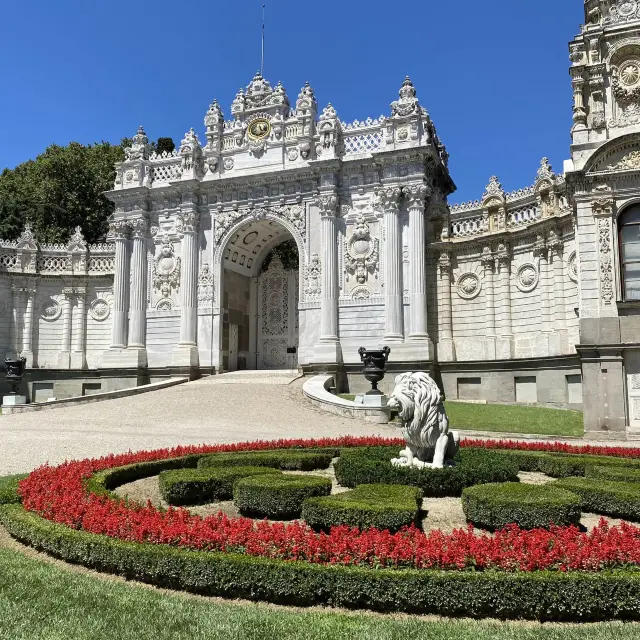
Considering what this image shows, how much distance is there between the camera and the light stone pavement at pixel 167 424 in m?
15.1

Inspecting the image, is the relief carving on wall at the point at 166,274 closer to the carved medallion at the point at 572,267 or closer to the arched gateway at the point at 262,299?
the arched gateway at the point at 262,299

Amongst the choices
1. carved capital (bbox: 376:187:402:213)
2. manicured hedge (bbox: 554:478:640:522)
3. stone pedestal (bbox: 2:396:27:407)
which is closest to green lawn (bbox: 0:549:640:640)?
manicured hedge (bbox: 554:478:640:522)

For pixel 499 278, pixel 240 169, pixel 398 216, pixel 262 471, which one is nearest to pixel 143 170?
pixel 240 169

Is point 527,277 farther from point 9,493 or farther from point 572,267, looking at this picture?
point 9,493

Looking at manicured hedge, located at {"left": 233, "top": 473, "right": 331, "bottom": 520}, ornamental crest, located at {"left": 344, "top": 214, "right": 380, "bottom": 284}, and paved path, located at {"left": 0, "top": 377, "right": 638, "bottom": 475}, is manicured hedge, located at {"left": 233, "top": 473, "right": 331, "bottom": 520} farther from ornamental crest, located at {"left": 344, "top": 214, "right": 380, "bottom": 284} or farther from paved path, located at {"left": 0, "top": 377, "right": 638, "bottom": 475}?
ornamental crest, located at {"left": 344, "top": 214, "right": 380, "bottom": 284}

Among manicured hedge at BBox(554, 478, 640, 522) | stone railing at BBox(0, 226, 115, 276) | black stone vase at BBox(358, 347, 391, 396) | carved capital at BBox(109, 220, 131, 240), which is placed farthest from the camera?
stone railing at BBox(0, 226, 115, 276)

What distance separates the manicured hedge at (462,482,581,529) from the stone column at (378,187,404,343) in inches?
846

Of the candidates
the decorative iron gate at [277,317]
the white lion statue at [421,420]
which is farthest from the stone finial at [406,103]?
the white lion statue at [421,420]

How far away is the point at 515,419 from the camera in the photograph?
70.1 feet

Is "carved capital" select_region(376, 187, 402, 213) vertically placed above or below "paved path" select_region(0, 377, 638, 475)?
above

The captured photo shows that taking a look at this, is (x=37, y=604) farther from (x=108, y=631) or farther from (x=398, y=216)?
(x=398, y=216)

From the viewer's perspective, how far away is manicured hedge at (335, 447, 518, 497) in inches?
374

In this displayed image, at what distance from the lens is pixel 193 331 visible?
1330 inches

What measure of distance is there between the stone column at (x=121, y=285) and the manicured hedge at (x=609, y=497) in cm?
2985
